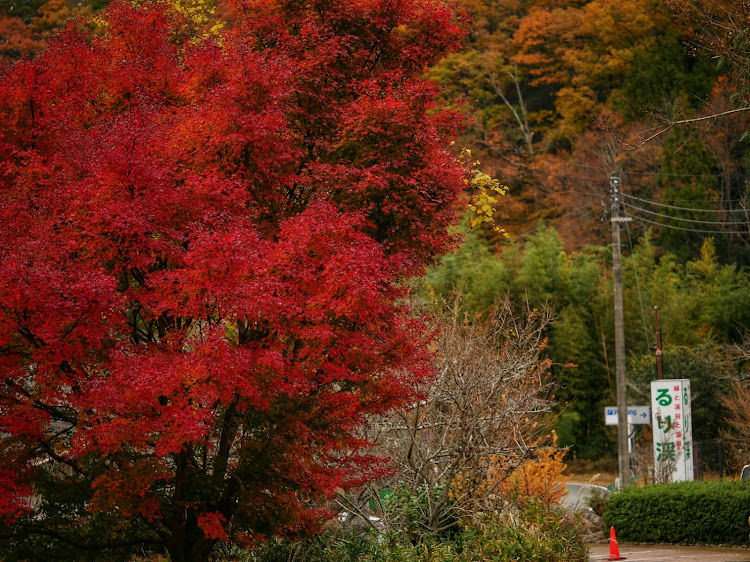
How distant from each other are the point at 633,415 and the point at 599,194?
907 inches

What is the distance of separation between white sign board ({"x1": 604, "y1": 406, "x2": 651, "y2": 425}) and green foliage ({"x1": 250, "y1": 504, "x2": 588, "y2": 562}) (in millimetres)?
8715

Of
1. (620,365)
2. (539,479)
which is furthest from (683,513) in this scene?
(539,479)

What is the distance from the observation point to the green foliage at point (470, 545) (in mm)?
13789

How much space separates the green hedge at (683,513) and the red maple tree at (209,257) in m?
13.6

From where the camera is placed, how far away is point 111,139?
10.7 m

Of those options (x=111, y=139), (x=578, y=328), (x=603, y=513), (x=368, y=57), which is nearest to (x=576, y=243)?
(x=578, y=328)

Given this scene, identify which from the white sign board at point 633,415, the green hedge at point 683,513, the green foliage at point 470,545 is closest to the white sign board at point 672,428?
the white sign board at point 633,415

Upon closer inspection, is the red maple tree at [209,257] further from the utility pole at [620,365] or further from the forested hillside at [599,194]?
the forested hillside at [599,194]

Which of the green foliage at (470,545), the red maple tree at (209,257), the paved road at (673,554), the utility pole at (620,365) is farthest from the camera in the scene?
the utility pole at (620,365)

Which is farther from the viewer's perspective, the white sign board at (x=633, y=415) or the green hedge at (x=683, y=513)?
the white sign board at (x=633, y=415)

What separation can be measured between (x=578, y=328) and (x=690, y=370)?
18.3 feet

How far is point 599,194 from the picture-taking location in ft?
154

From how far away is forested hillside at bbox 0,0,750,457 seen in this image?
135 feet

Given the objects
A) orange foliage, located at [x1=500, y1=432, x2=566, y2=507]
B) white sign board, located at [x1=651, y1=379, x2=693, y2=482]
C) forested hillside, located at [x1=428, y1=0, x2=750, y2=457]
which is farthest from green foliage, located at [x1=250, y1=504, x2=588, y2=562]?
forested hillside, located at [x1=428, y1=0, x2=750, y2=457]
